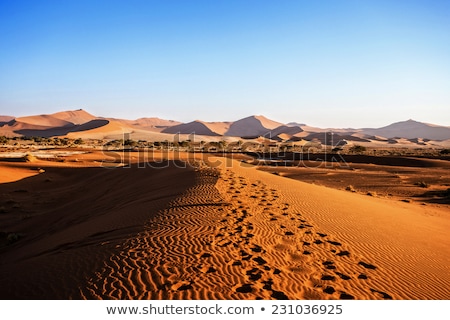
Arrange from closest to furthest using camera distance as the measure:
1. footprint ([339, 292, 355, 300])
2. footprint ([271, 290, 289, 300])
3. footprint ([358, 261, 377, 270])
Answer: footprint ([271, 290, 289, 300]) < footprint ([339, 292, 355, 300]) < footprint ([358, 261, 377, 270])

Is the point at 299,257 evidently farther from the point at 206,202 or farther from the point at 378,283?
the point at 206,202

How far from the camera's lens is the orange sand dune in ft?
16.1

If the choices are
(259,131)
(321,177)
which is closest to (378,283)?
(321,177)

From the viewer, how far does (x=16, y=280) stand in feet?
18.1

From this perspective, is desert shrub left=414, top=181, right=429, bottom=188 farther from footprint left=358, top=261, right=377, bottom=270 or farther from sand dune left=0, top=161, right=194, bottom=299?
footprint left=358, top=261, right=377, bottom=270

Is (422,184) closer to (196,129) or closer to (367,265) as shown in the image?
(367,265)

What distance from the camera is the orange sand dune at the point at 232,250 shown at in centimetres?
492

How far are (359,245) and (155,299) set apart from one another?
4904 millimetres

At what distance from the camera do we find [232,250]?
617cm

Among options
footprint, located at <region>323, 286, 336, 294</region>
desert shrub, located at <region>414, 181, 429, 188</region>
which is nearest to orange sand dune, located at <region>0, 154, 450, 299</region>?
footprint, located at <region>323, 286, 336, 294</region>

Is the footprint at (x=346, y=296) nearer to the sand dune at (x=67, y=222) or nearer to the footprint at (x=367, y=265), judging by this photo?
the footprint at (x=367, y=265)

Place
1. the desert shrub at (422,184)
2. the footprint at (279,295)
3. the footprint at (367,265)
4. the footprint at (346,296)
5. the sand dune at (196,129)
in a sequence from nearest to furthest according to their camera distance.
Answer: the footprint at (279,295) → the footprint at (346,296) → the footprint at (367,265) → the desert shrub at (422,184) → the sand dune at (196,129)

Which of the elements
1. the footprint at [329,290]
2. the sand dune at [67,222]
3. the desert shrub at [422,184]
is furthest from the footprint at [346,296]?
the desert shrub at [422,184]

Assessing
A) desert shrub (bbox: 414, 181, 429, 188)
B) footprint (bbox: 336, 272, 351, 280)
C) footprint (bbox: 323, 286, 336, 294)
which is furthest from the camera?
desert shrub (bbox: 414, 181, 429, 188)
